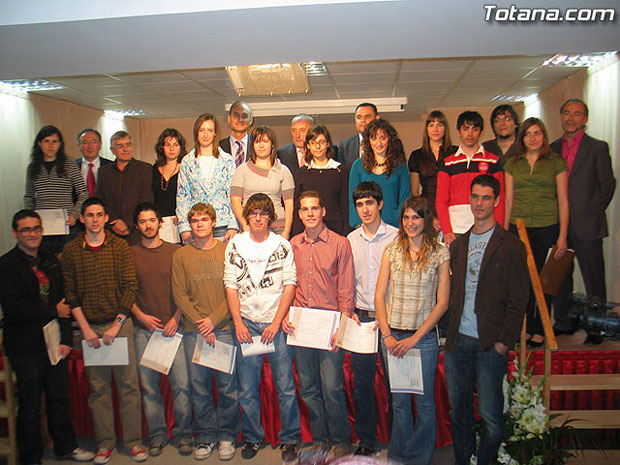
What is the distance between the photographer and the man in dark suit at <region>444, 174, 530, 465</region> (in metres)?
2.63

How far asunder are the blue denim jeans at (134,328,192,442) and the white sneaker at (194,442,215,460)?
0.37 feet

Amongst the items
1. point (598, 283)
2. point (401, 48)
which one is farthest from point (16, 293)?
point (598, 283)

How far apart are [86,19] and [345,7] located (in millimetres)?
1132

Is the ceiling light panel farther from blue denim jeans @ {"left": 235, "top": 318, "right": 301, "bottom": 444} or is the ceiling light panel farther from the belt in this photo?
blue denim jeans @ {"left": 235, "top": 318, "right": 301, "bottom": 444}

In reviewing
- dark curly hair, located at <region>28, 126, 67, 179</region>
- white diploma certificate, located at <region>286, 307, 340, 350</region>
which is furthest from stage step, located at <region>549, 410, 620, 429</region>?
dark curly hair, located at <region>28, 126, 67, 179</region>

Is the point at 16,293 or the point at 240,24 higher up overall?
the point at 240,24

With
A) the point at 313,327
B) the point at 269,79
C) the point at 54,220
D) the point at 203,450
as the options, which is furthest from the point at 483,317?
the point at 269,79

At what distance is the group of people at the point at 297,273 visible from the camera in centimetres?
279

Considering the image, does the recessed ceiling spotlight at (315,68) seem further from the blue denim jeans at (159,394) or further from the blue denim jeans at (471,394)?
the blue denim jeans at (471,394)

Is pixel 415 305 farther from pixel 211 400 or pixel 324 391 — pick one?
pixel 211 400

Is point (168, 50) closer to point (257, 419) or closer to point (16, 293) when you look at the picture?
point (16, 293)

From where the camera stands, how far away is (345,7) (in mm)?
1928

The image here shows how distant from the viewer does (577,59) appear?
18.0 feet

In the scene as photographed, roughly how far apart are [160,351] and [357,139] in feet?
7.62
